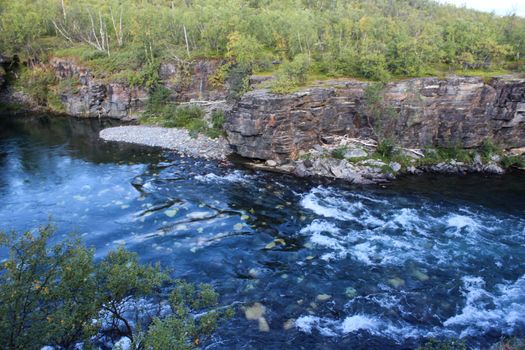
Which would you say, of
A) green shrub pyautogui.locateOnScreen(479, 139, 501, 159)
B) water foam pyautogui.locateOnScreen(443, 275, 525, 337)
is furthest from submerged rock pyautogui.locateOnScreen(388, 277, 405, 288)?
green shrub pyautogui.locateOnScreen(479, 139, 501, 159)

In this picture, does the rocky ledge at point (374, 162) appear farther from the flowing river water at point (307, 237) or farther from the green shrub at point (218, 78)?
Answer: the green shrub at point (218, 78)

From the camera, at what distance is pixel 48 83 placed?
49.2m

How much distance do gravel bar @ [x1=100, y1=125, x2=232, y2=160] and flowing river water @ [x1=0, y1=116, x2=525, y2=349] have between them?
191 cm

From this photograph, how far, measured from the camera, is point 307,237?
21.1m

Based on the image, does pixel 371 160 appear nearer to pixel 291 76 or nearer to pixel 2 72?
pixel 291 76

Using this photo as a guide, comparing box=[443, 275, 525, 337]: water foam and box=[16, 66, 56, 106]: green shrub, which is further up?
box=[16, 66, 56, 106]: green shrub

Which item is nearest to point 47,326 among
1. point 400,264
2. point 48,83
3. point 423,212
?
point 400,264

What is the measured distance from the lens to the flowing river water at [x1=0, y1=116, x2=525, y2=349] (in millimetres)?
14945

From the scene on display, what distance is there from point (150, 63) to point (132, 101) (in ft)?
16.9

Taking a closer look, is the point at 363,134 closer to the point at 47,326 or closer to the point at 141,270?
the point at 141,270

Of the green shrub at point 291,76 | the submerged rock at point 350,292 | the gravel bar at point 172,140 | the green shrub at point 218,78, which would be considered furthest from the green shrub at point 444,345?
the green shrub at point 218,78

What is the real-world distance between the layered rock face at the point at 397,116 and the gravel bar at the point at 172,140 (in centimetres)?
251

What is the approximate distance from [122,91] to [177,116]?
31.2 ft

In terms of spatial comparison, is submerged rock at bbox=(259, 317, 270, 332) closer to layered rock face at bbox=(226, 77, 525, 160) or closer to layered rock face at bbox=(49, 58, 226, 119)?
layered rock face at bbox=(226, 77, 525, 160)
